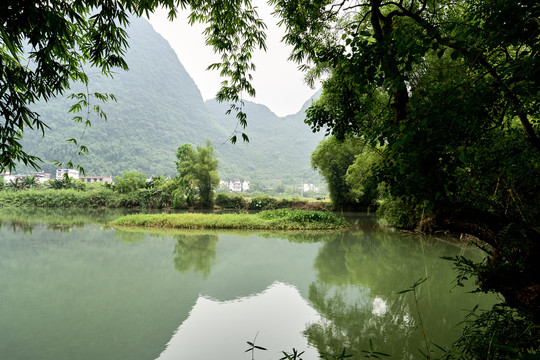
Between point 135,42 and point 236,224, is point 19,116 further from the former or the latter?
point 135,42

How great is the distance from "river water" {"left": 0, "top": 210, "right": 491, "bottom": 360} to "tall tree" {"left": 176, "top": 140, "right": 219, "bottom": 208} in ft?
45.8

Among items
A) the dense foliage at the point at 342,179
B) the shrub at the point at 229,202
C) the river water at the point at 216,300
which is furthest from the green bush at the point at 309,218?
the shrub at the point at 229,202

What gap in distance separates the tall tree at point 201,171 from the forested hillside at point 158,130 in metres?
23.5

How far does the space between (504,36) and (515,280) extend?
123 cm

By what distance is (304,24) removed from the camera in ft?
9.02

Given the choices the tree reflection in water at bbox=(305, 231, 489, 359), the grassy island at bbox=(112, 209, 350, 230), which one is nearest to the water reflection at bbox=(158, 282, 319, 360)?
the tree reflection in water at bbox=(305, 231, 489, 359)

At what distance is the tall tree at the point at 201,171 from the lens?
2150cm

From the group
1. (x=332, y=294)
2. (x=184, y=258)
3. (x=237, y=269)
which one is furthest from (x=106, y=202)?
(x=332, y=294)

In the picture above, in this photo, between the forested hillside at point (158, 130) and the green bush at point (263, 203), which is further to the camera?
the forested hillside at point (158, 130)

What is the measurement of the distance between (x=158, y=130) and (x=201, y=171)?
51.4m

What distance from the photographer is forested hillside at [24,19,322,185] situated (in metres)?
50.3

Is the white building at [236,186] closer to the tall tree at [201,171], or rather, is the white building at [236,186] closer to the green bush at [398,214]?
the tall tree at [201,171]

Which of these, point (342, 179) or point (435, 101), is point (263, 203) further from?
point (435, 101)

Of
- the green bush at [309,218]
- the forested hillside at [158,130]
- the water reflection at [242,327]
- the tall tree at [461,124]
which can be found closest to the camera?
the tall tree at [461,124]
